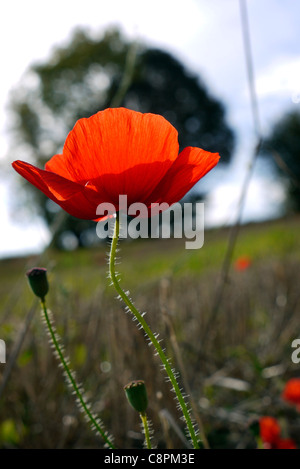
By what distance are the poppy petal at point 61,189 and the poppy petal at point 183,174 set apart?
0.08 m

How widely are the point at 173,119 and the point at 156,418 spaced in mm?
19257

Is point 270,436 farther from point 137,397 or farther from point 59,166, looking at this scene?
point 59,166

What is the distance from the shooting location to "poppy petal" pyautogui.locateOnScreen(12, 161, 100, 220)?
21.7 inches

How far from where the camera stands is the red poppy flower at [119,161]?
22.2 inches

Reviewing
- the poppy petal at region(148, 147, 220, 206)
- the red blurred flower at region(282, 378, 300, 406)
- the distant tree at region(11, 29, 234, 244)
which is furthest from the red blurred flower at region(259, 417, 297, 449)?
the distant tree at region(11, 29, 234, 244)

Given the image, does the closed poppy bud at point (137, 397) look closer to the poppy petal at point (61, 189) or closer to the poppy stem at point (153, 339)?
the poppy stem at point (153, 339)

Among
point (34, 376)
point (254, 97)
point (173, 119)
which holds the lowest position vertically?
point (34, 376)

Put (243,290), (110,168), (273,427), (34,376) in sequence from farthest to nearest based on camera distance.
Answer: (243,290)
(34,376)
(273,427)
(110,168)

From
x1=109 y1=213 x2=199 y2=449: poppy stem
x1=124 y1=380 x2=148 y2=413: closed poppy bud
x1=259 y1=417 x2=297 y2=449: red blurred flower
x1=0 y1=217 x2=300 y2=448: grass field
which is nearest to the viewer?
x1=109 y1=213 x2=199 y2=449: poppy stem

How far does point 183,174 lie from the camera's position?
0.58 meters

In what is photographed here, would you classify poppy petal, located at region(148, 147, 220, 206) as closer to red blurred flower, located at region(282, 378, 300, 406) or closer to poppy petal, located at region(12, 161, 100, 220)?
poppy petal, located at region(12, 161, 100, 220)
